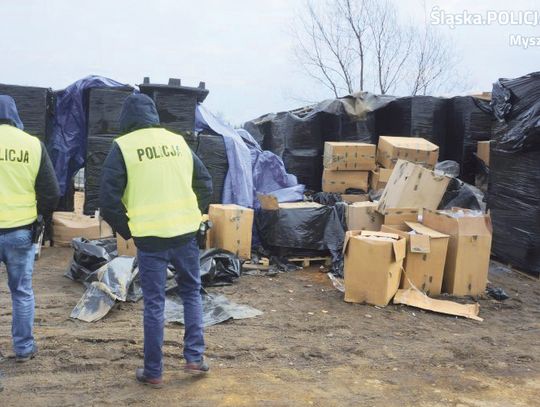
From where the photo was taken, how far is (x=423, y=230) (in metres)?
5.77

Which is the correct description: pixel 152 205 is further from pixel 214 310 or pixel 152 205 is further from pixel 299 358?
pixel 214 310

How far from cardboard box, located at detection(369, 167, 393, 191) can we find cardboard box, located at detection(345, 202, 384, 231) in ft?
5.49

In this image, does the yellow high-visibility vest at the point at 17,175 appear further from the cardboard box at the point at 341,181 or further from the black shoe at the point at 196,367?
the cardboard box at the point at 341,181

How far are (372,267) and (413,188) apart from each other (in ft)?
4.99

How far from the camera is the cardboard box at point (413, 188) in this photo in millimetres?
6363

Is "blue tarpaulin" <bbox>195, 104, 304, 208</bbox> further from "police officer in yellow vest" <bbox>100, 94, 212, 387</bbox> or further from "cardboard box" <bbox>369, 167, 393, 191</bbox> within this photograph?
"police officer in yellow vest" <bbox>100, 94, 212, 387</bbox>

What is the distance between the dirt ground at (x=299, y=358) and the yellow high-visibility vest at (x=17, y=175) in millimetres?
960

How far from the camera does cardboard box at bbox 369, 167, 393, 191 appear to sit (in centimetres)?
838

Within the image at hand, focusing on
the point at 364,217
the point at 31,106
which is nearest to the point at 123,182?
the point at 364,217

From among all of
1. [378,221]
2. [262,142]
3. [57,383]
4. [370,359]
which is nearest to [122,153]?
[57,383]

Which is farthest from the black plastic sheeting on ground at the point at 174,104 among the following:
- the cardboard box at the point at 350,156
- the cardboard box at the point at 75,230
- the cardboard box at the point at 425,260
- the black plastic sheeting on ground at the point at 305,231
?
the cardboard box at the point at 425,260

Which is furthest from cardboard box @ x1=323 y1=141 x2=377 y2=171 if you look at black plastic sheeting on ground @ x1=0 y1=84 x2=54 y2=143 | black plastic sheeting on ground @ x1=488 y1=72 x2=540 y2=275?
black plastic sheeting on ground @ x1=0 y1=84 x2=54 y2=143

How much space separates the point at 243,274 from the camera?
650 cm

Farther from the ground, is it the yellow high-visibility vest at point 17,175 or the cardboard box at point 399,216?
the yellow high-visibility vest at point 17,175
